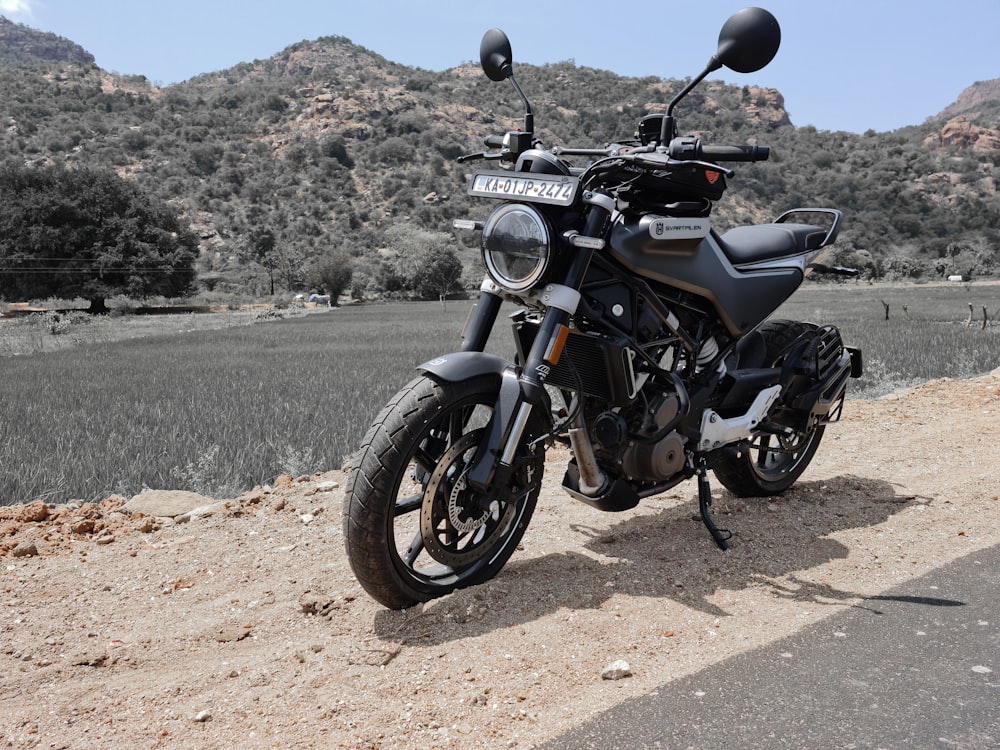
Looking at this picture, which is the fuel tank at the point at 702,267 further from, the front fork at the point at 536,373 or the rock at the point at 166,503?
the rock at the point at 166,503

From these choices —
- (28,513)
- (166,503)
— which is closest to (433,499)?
(166,503)

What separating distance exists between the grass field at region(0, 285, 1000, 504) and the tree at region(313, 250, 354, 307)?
3274cm

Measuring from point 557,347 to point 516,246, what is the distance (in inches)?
18.7

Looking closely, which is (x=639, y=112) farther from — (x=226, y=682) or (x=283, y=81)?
(x=226, y=682)

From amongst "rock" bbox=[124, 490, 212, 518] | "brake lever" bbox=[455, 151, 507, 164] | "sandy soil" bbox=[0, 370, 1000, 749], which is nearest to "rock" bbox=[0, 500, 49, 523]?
"sandy soil" bbox=[0, 370, 1000, 749]

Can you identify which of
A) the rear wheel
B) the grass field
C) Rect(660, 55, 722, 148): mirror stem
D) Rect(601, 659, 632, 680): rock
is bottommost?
the grass field

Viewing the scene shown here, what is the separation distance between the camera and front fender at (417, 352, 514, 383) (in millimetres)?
3312

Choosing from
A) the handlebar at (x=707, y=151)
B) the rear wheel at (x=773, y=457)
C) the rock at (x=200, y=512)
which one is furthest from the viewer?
the rock at (x=200, y=512)

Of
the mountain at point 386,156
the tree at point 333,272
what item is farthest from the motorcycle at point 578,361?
the mountain at point 386,156

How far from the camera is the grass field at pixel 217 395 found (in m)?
6.53

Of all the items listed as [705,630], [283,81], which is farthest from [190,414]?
[283,81]

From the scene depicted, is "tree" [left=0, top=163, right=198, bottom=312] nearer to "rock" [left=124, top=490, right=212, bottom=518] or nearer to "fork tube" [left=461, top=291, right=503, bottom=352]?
"rock" [left=124, top=490, right=212, bottom=518]

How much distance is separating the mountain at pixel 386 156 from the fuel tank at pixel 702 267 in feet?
199

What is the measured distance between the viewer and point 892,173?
8919 centimetres
